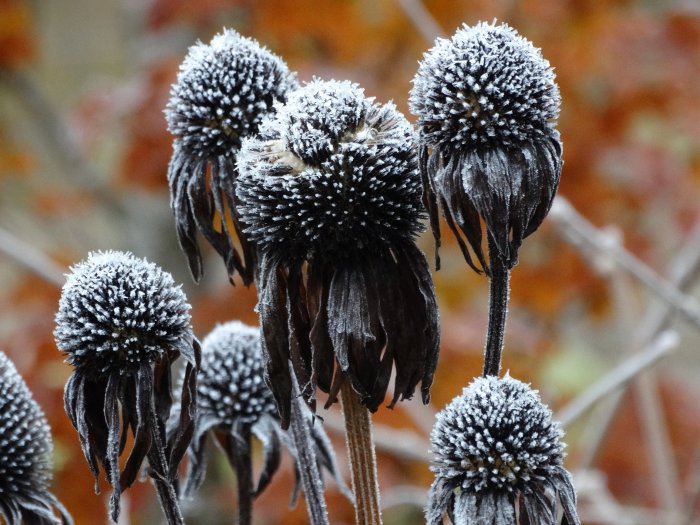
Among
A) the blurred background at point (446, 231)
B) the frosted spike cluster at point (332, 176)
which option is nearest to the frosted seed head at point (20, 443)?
the frosted spike cluster at point (332, 176)

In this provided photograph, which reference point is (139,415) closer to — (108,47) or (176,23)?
(176,23)

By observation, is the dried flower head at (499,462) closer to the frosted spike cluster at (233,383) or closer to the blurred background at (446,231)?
the frosted spike cluster at (233,383)

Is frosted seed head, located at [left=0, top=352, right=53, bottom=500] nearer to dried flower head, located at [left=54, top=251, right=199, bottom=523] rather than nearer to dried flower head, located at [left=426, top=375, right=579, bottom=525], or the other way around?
dried flower head, located at [left=54, top=251, right=199, bottom=523]

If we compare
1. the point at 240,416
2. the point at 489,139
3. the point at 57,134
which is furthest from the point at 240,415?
the point at 57,134

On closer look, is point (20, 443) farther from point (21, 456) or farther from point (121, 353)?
point (121, 353)

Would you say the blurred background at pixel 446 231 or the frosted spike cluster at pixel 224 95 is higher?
the blurred background at pixel 446 231

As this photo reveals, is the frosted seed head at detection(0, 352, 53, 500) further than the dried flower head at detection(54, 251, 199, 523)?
Yes

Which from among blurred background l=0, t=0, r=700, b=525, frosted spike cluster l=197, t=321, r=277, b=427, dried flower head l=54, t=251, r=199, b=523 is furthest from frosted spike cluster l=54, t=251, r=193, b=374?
blurred background l=0, t=0, r=700, b=525
